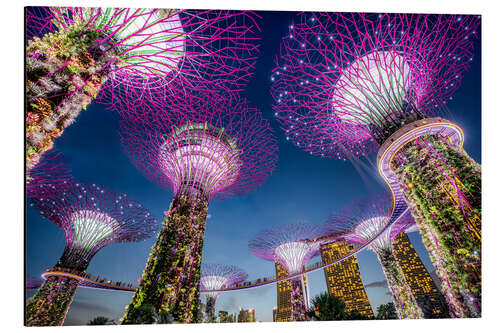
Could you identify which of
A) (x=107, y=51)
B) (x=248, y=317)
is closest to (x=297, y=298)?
(x=248, y=317)

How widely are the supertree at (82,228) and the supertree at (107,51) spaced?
28.3 feet

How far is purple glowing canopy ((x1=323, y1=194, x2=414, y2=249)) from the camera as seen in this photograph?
14648 mm

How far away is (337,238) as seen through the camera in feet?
54.4

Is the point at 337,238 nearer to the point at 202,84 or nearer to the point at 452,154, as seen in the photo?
the point at 452,154

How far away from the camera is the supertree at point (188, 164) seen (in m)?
7.01

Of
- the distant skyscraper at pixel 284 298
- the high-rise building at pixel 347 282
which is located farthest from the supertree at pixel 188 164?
the high-rise building at pixel 347 282

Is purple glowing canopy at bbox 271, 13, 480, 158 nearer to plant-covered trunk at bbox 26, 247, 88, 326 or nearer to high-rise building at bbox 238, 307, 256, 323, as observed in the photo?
high-rise building at bbox 238, 307, 256, 323

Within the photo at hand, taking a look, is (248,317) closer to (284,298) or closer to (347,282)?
(284,298)

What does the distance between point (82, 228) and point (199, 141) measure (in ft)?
32.7

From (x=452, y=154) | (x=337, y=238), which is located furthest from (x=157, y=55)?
(x=337, y=238)

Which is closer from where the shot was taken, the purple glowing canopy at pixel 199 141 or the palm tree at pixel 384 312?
the palm tree at pixel 384 312

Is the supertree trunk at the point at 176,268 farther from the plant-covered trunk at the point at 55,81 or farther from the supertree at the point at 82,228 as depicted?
the supertree at the point at 82,228

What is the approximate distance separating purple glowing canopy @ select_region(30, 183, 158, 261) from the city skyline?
709 millimetres

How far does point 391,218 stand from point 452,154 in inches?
333
